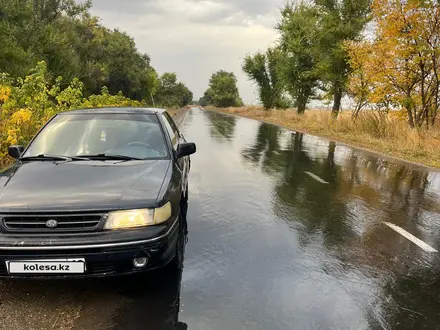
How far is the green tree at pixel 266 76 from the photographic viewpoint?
4659 cm

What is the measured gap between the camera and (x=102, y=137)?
488 centimetres

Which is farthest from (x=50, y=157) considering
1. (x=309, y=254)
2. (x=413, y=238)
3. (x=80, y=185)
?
(x=413, y=238)

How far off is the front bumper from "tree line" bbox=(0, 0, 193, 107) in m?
8.50

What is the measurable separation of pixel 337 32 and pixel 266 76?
911 inches

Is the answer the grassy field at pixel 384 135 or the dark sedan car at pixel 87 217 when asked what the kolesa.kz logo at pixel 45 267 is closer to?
the dark sedan car at pixel 87 217

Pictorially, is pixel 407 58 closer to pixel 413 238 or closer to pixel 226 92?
pixel 413 238

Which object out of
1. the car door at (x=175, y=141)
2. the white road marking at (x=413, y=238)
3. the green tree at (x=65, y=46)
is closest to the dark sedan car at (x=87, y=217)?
the car door at (x=175, y=141)

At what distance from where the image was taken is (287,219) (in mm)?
5969

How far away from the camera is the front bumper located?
3.10 meters

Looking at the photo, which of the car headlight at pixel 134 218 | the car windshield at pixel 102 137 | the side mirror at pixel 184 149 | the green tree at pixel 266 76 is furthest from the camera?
the green tree at pixel 266 76

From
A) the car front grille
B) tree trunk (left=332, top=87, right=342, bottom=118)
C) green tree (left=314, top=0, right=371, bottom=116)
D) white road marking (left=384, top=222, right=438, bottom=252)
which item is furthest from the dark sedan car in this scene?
tree trunk (left=332, top=87, right=342, bottom=118)

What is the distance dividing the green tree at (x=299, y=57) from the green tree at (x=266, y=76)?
974 centimetres

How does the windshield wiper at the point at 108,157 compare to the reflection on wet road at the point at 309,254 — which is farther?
the windshield wiper at the point at 108,157

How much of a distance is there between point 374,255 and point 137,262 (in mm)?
2907
